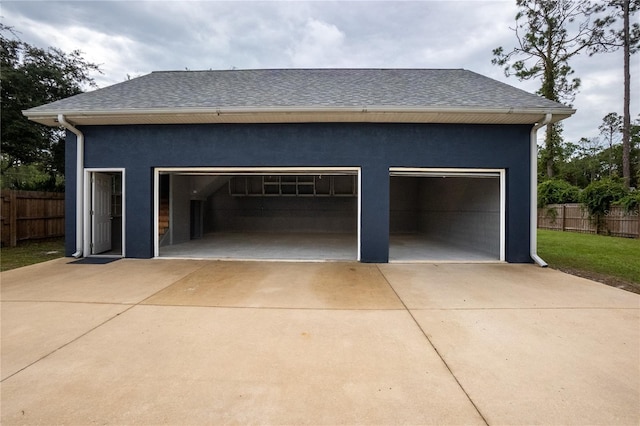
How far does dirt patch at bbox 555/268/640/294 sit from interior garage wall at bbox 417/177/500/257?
1.40 m

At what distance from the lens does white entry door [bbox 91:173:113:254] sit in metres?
6.44

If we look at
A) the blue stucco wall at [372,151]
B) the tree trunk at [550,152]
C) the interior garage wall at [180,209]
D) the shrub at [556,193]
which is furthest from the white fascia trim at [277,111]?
the tree trunk at [550,152]

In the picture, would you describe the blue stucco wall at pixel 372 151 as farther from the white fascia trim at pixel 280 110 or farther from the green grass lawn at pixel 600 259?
the green grass lawn at pixel 600 259

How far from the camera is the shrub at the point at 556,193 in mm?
14245

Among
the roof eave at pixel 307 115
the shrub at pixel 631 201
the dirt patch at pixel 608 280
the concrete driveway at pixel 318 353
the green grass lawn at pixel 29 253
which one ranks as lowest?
the concrete driveway at pixel 318 353

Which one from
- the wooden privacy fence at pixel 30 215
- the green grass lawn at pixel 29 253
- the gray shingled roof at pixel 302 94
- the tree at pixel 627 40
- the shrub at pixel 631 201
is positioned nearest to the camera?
the gray shingled roof at pixel 302 94

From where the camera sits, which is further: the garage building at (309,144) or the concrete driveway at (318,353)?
the garage building at (309,144)

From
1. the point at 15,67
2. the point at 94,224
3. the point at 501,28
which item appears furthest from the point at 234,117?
the point at 501,28

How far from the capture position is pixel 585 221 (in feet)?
41.7

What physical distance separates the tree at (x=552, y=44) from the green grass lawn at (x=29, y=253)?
23.4 metres

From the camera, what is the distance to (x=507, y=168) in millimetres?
5926

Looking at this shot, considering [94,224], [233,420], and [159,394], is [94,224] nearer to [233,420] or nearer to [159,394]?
[159,394]

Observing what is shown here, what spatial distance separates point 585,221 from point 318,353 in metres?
15.8

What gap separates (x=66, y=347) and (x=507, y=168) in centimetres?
732
